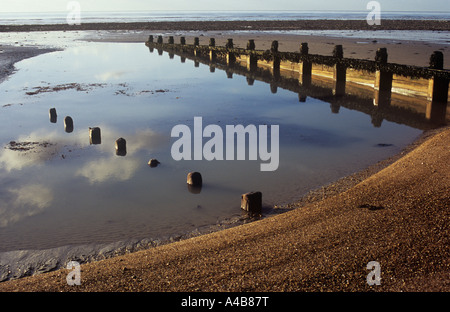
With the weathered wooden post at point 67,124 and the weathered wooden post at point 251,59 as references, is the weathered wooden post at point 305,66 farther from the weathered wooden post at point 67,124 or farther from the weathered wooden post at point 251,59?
the weathered wooden post at point 67,124

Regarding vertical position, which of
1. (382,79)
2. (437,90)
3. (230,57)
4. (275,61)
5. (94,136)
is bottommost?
(94,136)

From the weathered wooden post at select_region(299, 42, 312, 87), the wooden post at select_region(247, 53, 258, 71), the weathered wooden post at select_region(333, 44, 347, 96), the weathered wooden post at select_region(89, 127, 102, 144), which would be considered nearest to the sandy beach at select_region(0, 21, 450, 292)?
the weathered wooden post at select_region(89, 127, 102, 144)

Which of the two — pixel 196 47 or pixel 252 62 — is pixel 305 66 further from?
pixel 196 47

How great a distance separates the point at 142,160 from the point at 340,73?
12478 mm

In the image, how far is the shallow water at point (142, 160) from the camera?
22.6ft

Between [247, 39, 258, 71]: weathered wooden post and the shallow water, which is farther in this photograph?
[247, 39, 258, 71]: weathered wooden post

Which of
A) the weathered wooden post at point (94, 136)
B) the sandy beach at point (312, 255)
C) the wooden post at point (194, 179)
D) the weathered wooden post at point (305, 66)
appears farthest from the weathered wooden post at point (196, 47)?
the sandy beach at point (312, 255)

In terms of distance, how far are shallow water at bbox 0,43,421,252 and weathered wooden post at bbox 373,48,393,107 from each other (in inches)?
86.3

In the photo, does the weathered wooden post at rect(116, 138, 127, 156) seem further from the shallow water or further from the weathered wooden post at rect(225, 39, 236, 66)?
the weathered wooden post at rect(225, 39, 236, 66)

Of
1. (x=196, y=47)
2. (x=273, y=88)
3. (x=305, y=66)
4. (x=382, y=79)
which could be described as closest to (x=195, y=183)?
(x=382, y=79)

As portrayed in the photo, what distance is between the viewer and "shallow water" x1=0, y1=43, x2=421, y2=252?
22.6ft

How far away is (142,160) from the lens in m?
9.71

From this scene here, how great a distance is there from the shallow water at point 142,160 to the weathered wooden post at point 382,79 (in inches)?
86.3

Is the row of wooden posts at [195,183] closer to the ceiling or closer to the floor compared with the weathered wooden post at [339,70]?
closer to the floor
